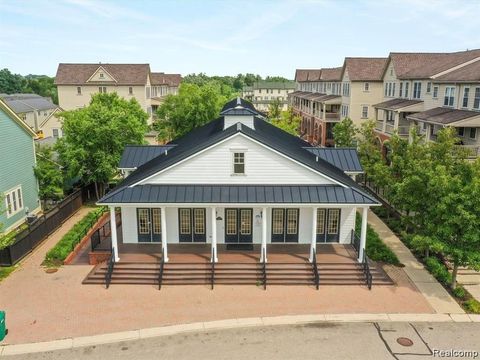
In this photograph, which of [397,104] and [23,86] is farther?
[23,86]

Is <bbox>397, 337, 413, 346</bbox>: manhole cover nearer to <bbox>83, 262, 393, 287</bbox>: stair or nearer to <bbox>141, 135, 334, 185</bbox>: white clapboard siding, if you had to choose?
<bbox>83, 262, 393, 287</bbox>: stair

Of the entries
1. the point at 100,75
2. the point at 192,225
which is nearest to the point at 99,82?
the point at 100,75

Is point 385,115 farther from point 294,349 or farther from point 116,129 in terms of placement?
point 294,349

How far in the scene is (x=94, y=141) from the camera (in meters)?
31.2

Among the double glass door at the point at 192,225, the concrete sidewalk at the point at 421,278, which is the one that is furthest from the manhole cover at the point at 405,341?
the double glass door at the point at 192,225

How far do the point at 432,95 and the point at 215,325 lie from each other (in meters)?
30.7

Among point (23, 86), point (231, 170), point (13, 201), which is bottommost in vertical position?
point (13, 201)

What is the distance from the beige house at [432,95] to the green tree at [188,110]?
1872cm

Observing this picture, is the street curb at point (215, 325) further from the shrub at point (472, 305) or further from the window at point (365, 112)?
the window at point (365, 112)

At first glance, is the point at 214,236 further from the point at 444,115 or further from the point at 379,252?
the point at 444,115

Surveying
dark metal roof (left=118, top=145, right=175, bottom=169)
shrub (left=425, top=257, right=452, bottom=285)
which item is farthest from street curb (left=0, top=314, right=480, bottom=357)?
dark metal roof (left=118, top=145, right=175, bottom=169)

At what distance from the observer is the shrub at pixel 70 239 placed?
864 inches

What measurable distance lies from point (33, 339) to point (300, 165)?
1370 cm

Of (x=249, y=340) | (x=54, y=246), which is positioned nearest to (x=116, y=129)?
(x=54, y=246)
